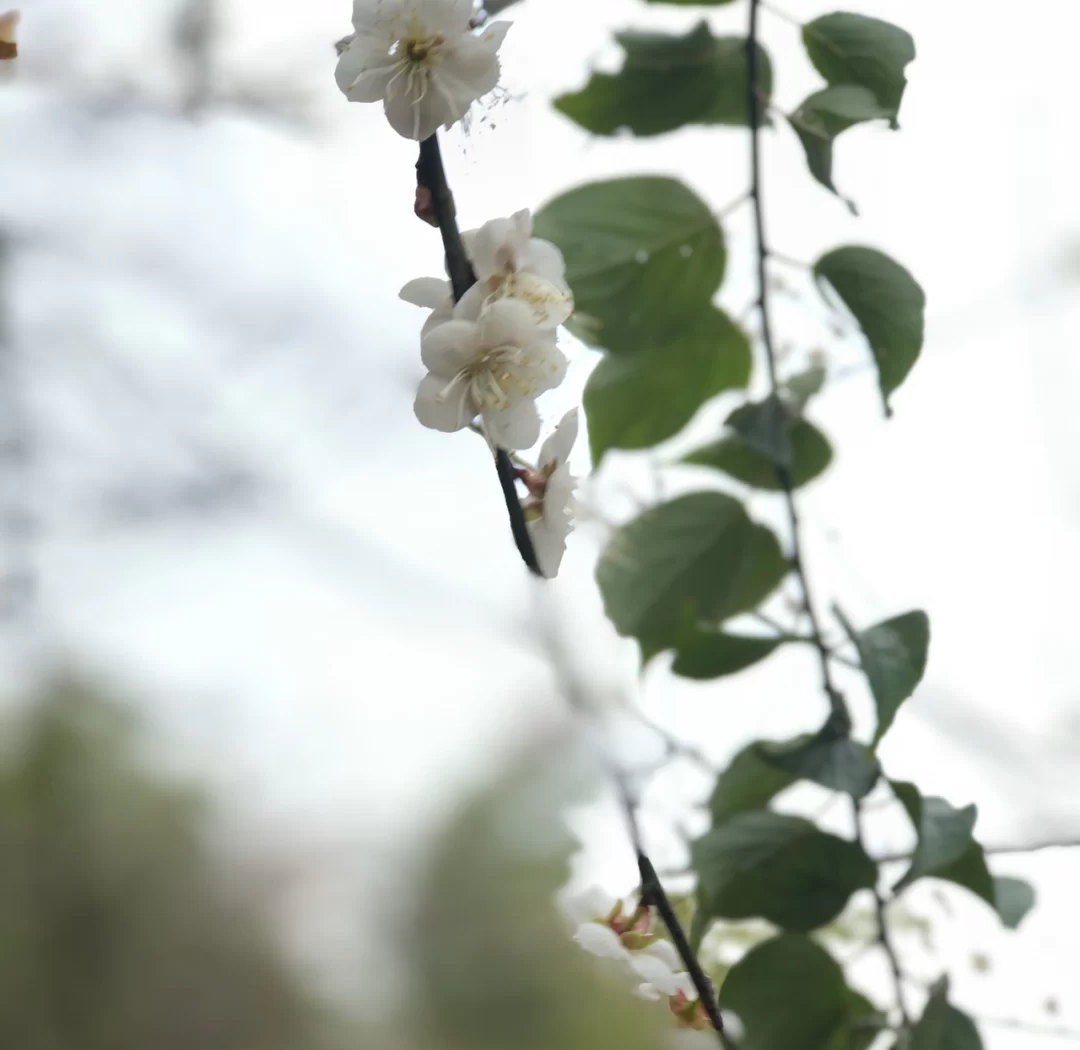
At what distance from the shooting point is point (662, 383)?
32 cm

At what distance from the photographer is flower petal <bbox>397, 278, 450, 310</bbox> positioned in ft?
0.58

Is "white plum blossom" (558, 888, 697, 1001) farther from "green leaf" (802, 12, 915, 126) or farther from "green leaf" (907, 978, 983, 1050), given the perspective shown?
"green leaf" (802, 12, 915, 126)

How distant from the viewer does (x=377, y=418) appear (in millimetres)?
758

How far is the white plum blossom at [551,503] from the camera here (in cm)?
18

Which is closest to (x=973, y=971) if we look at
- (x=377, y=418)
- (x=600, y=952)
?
(x=600, y=952)

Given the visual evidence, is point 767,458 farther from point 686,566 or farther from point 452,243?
point 452,243

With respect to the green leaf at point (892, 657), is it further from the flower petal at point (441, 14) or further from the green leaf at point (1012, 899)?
the flower petal at point (441, 14)

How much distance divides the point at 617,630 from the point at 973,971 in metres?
0.25

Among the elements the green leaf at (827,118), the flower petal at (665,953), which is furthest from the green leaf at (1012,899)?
the green leaf at (827,118)

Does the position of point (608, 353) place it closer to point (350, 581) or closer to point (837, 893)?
point (837, 893)

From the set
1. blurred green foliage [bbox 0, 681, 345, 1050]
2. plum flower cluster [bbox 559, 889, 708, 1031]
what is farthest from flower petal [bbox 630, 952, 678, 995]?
blurred green foliage [bbox 0, 681, 345, 1050]

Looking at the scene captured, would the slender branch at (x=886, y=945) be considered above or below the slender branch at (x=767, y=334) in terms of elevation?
below

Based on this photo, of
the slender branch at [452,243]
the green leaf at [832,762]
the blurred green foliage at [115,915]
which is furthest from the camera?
the blurred green foliage at [115,915]

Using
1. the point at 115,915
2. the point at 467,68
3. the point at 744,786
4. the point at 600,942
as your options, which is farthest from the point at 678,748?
the point at 115,915
